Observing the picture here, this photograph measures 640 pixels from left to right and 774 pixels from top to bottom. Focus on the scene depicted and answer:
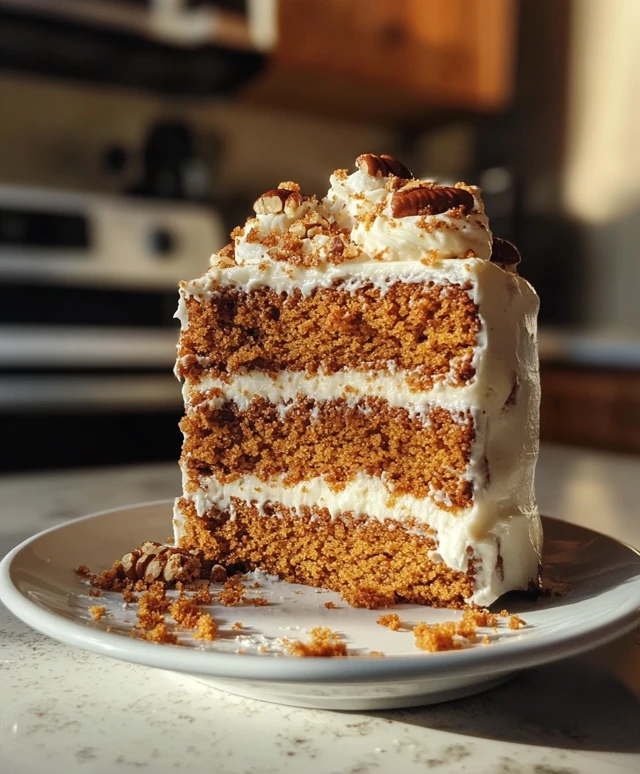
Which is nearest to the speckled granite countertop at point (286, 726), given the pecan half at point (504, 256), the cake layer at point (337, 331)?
the cake layer at point (337, 331)

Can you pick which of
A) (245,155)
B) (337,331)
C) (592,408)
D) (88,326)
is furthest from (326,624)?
(245,155)

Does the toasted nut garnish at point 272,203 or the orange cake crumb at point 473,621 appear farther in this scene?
the toasted nut garnish at point 272,203

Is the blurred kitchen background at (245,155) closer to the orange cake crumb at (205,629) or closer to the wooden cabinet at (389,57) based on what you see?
the wooden cabinet at (389,57)

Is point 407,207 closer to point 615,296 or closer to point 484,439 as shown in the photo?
point 484,439

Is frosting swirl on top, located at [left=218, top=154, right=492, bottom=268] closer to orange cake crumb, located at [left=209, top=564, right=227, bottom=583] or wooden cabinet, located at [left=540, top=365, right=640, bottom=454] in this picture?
orange cake crumb, located at [left=209, top=564, right=227, bottom=583]

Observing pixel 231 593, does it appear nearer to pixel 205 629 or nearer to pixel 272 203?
pixel 205 629
